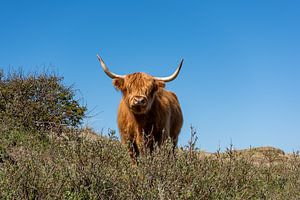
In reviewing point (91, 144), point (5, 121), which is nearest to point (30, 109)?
point (5, 121)

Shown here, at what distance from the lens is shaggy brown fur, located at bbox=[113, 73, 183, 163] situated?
27.2ft

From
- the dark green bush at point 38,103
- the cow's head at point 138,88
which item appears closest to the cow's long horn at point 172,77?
the cow's head at point 138,88

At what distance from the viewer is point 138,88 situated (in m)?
8.37

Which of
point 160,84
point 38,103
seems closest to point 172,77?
point 160,84

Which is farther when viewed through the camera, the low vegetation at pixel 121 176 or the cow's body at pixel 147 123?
the cow's body at pixel 147 123

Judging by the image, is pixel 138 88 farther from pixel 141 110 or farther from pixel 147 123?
pixel 147 123

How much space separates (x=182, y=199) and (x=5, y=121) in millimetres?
7220

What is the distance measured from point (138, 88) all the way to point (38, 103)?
458 cm

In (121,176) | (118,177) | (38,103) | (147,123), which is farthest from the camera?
(38,103)

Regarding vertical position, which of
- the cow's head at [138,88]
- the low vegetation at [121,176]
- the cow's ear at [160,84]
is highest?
the cow's ear at [160,84]

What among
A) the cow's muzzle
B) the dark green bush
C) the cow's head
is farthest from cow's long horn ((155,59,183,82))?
the dark green bush

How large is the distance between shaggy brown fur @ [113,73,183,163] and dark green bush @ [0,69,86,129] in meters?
3.04

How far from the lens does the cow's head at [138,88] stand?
8.20 metres

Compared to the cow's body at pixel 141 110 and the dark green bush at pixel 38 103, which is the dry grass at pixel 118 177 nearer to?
the cow's body at pixel 141 110
